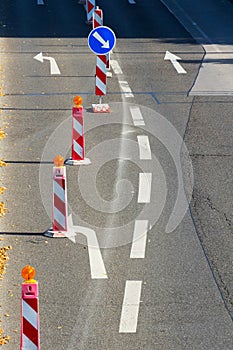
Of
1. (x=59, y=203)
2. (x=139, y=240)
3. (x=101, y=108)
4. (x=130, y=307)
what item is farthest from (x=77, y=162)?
(x=130, y=307)

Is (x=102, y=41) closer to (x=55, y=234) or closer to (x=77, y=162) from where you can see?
(x=77, y=162)

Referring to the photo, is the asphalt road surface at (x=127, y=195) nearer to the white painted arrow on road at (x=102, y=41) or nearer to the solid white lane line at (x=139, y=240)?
the solid white lane line at (x=139, y=240)

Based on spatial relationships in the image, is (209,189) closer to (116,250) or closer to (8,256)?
(116,250)

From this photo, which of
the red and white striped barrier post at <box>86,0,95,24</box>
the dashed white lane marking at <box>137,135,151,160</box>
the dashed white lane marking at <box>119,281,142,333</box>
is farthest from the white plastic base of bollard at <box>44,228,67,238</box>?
the red and white striped barrier post at <box>86,0,95,24</box>

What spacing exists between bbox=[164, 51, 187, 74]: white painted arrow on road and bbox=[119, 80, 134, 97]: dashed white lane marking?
1.96 meters

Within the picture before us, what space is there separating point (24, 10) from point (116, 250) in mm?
21812

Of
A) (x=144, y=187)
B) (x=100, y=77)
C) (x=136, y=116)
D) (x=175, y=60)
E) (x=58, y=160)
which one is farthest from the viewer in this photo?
(x=175, y=60)

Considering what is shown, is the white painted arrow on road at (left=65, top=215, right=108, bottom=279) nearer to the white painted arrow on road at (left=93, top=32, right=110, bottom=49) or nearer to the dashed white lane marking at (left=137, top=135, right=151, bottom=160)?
the dashed white lane marking at (left=137, top=135, right=151, bottom=160)

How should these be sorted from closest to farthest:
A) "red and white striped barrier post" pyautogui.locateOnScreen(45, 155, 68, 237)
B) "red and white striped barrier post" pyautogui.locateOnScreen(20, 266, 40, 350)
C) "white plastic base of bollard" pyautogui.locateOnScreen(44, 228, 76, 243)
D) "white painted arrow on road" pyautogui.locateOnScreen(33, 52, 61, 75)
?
"red and white striped barrier post" pyautogui.locateOnScreen(20, 266, 40, 350) → "red and white striped barrier post" pyautogui.locateOnScreen(45, 155, 68, 237) → "white plastic base of bollard" pyautogui.locateOnScreen(44, 228, 76, 243) → "white painted arrow on road" pyautogui.locateOnScreen(33, 52, 61, 75)

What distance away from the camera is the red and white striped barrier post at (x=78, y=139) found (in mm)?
15255

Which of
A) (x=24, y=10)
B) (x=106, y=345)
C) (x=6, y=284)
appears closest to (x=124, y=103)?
(x=6, y=284)

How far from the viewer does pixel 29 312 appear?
27.8 ft

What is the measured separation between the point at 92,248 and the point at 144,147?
4.91 metres

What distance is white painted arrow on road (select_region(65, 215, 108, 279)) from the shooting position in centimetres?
1132
